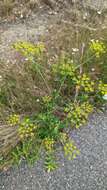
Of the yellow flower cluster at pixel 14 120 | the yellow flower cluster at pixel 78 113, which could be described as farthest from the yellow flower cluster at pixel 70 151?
the yellow flower cluster at pixel 14 120

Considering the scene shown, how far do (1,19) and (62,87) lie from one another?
1281 millimetres

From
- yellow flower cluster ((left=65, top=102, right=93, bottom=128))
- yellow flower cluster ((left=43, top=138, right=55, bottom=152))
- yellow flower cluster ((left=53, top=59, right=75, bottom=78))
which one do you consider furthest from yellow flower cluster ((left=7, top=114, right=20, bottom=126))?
yellow flower cluster ((left=53, top=59, right=75, bottom=78))

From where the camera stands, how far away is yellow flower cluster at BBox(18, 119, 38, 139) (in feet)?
7.20

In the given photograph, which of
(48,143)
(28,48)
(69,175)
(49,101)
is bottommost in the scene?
(69,175)

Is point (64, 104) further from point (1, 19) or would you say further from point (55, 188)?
point (1, 19)

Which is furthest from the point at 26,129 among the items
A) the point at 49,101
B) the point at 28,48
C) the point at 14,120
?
the point at 28,48

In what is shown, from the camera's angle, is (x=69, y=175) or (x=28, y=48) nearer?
(x=69, y=175)

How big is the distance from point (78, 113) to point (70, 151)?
24 cm

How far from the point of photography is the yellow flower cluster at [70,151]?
7.17ft

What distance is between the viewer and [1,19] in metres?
3.46

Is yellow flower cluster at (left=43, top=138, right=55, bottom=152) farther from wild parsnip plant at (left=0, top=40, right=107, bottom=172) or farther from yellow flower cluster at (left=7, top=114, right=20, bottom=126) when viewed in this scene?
yellow flower cluster at (left=7, top=114, right=20, bottom=126)

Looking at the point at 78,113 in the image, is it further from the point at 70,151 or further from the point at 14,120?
the point at 14,120

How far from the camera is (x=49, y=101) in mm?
2400

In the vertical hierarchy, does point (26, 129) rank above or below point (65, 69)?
below
